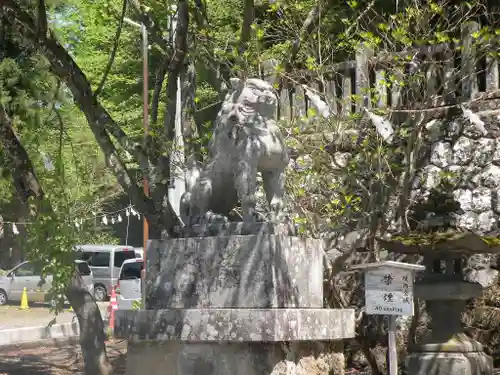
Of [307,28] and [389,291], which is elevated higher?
[307,28]

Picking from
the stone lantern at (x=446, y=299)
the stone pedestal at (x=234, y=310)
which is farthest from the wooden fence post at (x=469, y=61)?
the stone pedestal at (x=234, y=310)

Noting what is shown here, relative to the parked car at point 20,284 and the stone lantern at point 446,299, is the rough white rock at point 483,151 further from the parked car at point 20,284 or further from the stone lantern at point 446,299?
the parked car at point 20,284

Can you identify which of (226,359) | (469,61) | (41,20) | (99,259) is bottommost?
(226,359)

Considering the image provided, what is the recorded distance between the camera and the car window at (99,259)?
3188cm

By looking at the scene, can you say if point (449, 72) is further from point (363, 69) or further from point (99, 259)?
point (99, 259)

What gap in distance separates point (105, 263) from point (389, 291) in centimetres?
2644

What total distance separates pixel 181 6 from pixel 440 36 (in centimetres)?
302

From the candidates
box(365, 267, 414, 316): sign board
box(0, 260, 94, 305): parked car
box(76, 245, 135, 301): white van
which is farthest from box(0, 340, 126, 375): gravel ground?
box(76, 245, 135, 301): white van

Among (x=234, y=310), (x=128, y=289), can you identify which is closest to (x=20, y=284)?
(x=128, y=289)

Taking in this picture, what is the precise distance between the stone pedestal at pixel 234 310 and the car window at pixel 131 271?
20.3 m

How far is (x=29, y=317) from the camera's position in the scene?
23828 mm

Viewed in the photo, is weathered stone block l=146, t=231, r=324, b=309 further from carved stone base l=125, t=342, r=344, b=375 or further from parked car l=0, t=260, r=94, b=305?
parked car l=0, t=260, r=94, b=305

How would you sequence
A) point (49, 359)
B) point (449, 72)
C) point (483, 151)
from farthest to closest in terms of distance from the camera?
point (49, 359)
point (483, 151)
point (449, 72)

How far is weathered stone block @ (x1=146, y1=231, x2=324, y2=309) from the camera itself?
6.08 meters
